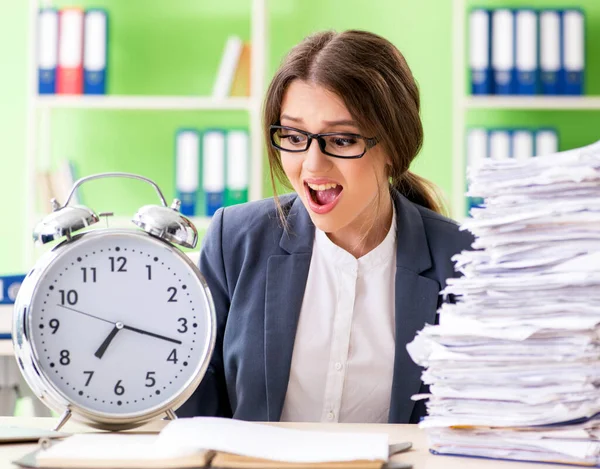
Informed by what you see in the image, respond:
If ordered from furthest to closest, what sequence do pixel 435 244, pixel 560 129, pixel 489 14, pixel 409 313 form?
pixel 560 129 < pixel 489 14 < pixel 435 244 < pixel 409 313

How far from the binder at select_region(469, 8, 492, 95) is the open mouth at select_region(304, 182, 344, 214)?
2.10 metres

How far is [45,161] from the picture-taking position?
3916 millimetres

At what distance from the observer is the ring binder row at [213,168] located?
141 inches

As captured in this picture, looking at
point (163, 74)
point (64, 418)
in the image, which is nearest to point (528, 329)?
point (64, 418)

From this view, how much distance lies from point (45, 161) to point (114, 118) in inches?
14.1

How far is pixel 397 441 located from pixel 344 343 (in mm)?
507

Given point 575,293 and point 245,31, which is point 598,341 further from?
point 245,31

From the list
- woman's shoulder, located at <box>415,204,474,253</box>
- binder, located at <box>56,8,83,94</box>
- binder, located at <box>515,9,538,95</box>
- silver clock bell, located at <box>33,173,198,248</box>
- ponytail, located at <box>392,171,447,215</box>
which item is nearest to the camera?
silver clock bell, located at <box>33,173,198,248</box>

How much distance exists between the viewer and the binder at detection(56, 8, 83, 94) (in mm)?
3631

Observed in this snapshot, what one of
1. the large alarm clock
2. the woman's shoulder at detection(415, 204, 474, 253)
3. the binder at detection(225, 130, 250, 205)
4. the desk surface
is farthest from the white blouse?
the binder at detection(225, 130, 250, 205)

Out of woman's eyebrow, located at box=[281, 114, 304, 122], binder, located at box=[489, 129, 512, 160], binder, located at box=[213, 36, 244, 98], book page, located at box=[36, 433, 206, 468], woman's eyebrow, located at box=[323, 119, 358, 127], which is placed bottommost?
book page, located at box=[36, 433, 206, 468]

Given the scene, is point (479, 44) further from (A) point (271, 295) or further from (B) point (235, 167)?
(A) point (271, 295)

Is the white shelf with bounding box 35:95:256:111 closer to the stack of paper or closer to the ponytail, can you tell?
the ponytail

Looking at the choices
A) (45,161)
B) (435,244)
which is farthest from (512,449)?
(45,161)
